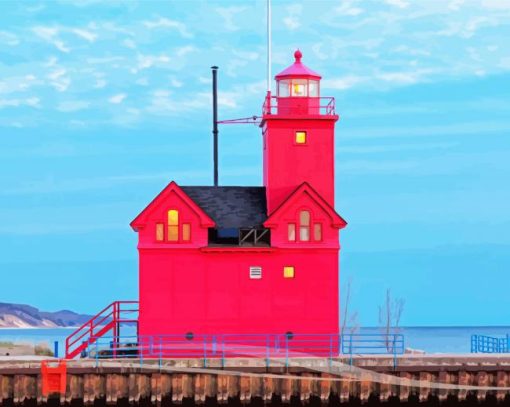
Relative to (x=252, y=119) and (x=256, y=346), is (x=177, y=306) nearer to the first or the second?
(x=256, y=346)

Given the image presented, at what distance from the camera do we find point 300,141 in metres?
48.5

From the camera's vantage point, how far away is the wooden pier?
4094 cm

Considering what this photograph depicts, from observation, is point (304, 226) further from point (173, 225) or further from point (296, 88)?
point (296, 88)

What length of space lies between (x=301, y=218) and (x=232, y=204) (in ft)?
10.8

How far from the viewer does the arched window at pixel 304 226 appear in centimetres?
4700

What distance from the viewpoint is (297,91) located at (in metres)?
49.0

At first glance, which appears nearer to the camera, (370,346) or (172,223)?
(370,346)

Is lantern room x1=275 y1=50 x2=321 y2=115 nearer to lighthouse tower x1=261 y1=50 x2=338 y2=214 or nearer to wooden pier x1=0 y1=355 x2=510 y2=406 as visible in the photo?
lighthouse tower x1=261 y1=50 x2=338 y2=214

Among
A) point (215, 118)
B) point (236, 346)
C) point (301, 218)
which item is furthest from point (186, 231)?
point (215, 118)

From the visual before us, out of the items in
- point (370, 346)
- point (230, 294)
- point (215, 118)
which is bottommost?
point (370, 346)

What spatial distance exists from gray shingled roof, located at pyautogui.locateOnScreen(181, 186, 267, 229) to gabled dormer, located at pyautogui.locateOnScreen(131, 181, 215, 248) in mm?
1025

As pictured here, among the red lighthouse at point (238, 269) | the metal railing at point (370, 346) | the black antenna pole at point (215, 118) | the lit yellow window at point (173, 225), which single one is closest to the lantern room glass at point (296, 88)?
the red lighthouse at point (238, 269)

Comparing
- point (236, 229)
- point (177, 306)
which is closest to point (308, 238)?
point (236, 229)

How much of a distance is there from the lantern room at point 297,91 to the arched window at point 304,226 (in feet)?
15.1
